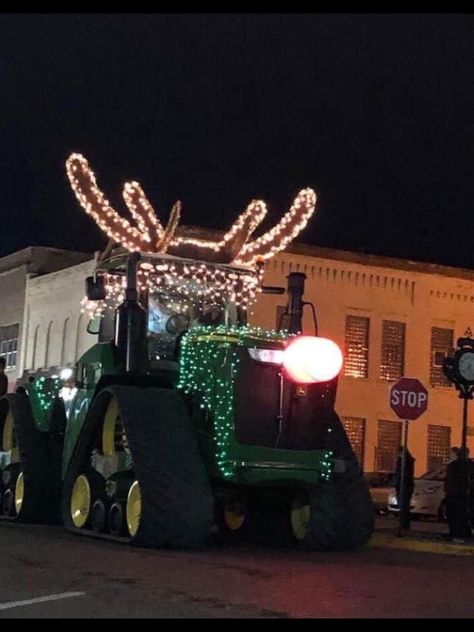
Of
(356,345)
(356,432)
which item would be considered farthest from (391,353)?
(356,432)

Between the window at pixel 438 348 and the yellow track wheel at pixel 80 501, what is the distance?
22.9 m

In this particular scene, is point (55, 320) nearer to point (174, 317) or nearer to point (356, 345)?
point (356, 345)

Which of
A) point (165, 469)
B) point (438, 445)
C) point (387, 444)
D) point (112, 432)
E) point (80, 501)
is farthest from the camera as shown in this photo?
point (438, 445)

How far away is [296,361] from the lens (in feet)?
44.8

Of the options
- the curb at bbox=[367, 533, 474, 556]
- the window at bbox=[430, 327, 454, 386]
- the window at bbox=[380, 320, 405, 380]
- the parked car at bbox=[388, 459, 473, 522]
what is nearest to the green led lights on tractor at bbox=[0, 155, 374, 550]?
the curb at bbox=[367, 533, 474, 556]

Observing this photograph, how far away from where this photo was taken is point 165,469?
42.1 feet

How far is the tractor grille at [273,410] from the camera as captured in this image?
13562 millimetres

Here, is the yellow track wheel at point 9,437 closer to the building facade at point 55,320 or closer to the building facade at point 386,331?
the building facade at point 55,320

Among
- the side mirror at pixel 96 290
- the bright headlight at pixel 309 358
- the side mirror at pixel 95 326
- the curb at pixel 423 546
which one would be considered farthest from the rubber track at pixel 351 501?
the side mirror at pixel 95 326

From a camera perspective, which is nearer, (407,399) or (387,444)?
(407,399)

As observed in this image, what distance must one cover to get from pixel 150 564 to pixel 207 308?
15.5 ft

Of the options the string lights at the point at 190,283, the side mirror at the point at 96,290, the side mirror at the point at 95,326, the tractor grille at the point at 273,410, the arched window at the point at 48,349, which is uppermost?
the arched window at the point at 48,349

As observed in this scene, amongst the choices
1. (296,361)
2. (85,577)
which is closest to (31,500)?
(296,361)

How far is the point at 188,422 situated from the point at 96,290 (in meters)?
2.51
